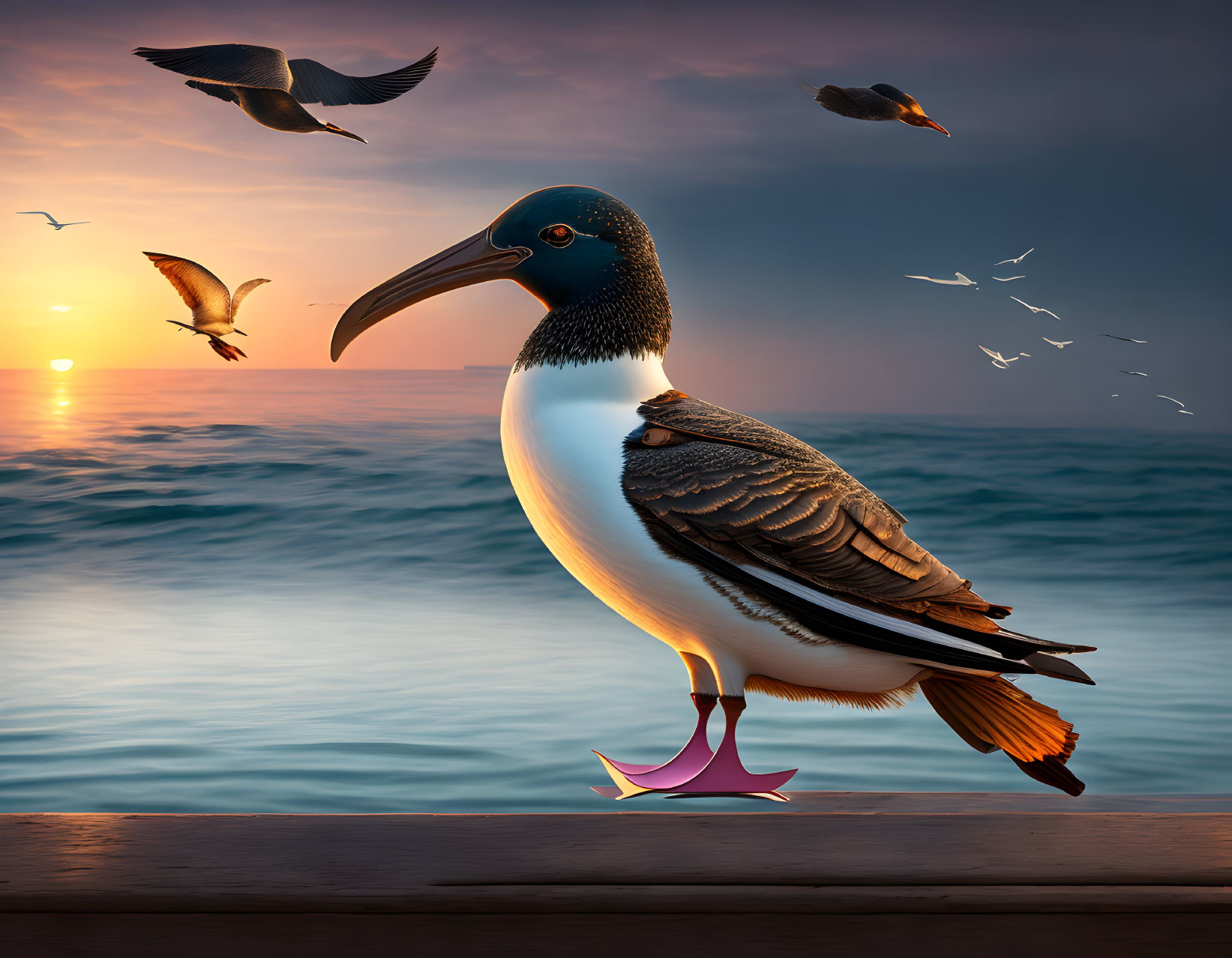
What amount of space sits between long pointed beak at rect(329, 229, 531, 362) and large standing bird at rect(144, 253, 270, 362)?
3331 mm

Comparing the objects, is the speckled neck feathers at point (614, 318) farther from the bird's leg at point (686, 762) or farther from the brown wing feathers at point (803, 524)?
the bird's leg at point (686, 762)

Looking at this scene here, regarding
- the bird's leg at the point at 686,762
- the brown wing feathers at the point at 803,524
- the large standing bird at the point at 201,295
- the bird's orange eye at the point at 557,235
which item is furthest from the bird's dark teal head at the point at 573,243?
the large standing bird at the point at 201,295

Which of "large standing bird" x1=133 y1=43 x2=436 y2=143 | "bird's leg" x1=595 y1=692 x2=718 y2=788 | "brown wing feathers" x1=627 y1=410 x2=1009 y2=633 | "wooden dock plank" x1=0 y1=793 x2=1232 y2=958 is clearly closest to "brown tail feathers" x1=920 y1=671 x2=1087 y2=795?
"brown wing feathers" x1=627 y1=410 x2=1009 y2=633

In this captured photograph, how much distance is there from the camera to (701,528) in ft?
8.64

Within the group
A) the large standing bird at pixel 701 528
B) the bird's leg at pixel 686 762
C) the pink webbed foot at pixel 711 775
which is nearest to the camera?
the large standing bird at pixel 701 528

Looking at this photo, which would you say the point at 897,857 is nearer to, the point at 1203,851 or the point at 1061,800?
the point at 1203,851


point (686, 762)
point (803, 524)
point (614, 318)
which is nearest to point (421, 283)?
point (614, 318)

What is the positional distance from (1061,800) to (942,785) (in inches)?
135

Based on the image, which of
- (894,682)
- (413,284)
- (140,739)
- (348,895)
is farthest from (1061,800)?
(140,739)

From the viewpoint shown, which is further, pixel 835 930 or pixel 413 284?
pixel 413 284

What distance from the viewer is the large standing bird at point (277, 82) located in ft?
15.9

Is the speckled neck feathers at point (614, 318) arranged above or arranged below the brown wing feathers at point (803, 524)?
above

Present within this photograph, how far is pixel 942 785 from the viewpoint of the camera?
612 centimetres

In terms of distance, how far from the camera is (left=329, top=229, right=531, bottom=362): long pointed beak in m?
2.91
